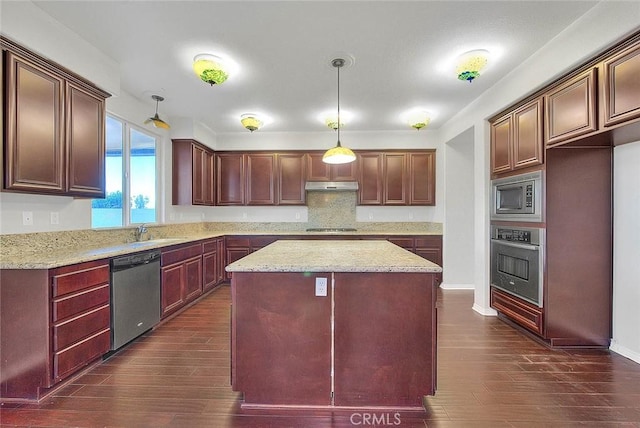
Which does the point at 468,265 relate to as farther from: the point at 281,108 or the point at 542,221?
the point at 281,108

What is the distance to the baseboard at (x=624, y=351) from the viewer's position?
238 centimetres

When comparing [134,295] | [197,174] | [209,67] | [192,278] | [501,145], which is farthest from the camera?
[197,174]

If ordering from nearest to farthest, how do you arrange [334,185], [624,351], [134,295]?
[624,351], [134,295], [334,185]

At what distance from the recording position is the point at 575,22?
220cm

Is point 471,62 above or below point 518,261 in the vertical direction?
above

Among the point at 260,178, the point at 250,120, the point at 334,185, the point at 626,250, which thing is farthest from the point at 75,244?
the point at 626,250

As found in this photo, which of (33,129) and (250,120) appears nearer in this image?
(33,129)

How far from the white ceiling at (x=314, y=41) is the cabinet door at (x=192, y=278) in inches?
83.7

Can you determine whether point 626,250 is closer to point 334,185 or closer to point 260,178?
point 334,185

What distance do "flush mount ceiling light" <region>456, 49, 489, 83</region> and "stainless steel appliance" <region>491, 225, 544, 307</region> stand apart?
5.16 feet

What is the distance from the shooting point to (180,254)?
3.57 metres

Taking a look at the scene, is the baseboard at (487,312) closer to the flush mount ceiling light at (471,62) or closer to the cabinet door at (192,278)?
the flush mount ceiling light at (471,62)

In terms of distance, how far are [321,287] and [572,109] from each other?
2.45m

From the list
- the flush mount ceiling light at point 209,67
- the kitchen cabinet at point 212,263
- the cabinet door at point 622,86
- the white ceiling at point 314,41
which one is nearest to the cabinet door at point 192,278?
the kitchen cabinet at point 212,263
